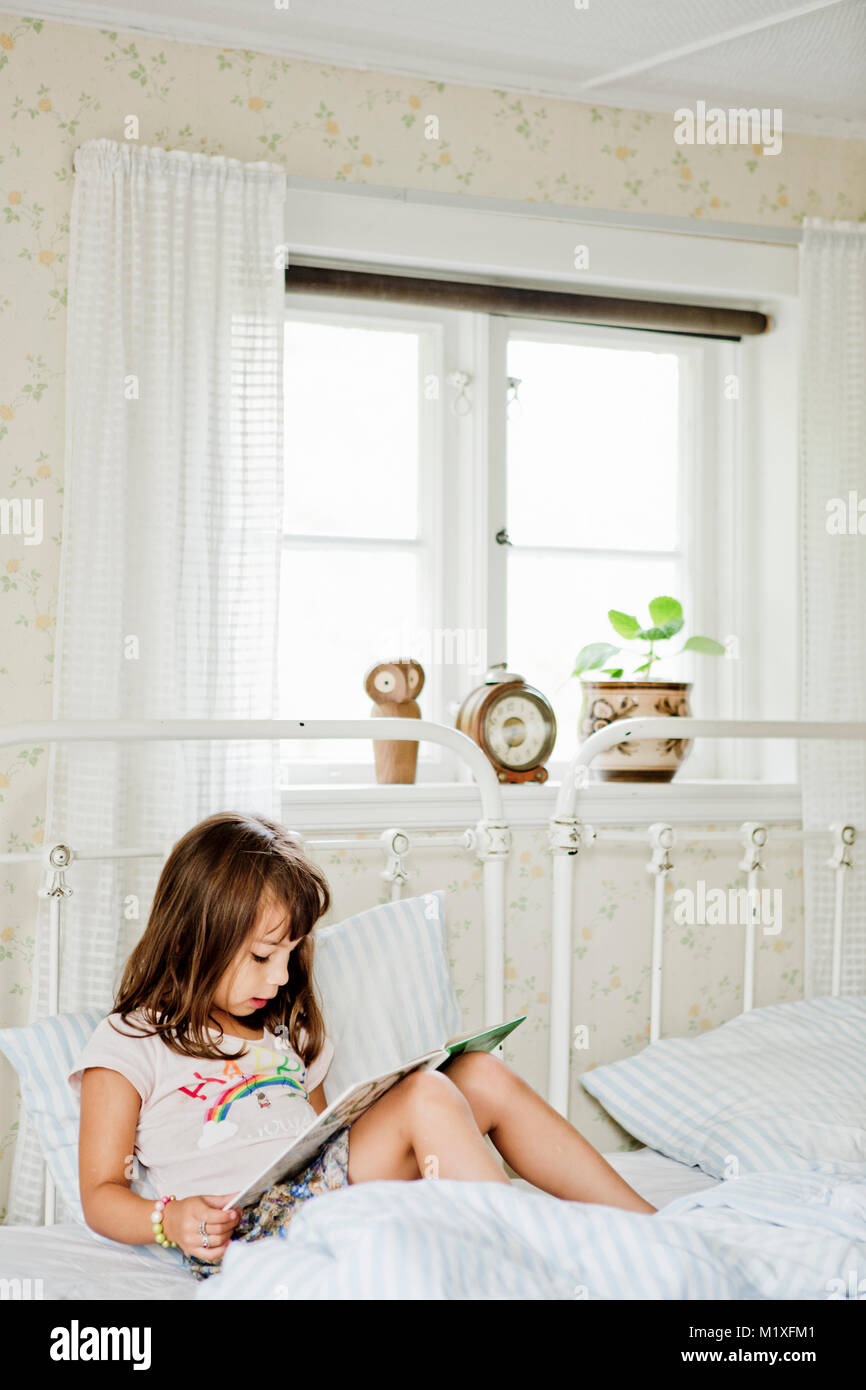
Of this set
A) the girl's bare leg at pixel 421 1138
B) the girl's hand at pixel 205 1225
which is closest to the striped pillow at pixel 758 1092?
the girl's bare leg at pixel 421 1138

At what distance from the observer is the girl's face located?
1.47 metres

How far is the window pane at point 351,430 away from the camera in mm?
2250

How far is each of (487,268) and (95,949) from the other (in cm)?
125

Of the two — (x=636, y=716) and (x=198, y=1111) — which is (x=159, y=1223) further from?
(x=636, y=716)

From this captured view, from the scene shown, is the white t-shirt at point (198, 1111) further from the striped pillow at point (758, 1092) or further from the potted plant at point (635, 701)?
the potted plant at point (635, 701)

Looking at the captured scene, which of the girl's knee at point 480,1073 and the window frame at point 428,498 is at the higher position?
the window frame at point 428,498

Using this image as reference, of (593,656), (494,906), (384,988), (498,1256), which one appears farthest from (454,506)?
(498,1256)

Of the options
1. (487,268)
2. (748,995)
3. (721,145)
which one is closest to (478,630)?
(487,268)

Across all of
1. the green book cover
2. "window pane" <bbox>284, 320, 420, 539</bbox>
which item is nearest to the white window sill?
"window pane" <bbox>284, 320, 420, 539</bbox>

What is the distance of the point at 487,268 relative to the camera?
86.3 inches

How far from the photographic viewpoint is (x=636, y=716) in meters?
2.25

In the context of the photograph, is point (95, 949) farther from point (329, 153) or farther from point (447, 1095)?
point (329, 153)

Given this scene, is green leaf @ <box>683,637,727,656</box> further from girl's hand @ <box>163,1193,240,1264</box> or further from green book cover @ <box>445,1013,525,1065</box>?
girl's hand @ <box>163,1193,240,1264</box>

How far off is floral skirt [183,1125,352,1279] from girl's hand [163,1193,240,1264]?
0.11 ft
